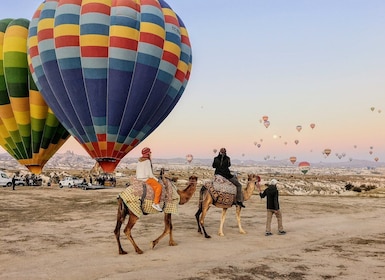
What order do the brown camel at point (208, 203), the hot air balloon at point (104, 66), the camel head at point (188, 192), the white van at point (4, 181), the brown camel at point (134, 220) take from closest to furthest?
the brown camel at point (134, 220) → the camel head at point (188, 192) → the brown camel at point (208, 203) → the hot air balloon at point (104, 66) → the white van at point (4, 181)

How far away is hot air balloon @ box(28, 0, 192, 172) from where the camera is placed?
22.1 m

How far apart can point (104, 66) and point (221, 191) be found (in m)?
12.8

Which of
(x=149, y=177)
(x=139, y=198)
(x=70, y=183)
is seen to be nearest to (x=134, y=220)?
(x=139, y=198)

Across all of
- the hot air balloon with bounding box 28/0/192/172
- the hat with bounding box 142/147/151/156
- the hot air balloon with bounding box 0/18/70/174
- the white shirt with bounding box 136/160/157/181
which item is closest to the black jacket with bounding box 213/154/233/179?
the hat with bounding box 142/147/151/156

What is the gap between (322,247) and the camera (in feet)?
36.5

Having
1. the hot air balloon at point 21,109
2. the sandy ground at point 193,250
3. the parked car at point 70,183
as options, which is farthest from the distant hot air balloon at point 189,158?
the sandy ground at point 193,250

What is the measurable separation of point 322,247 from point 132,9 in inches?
710

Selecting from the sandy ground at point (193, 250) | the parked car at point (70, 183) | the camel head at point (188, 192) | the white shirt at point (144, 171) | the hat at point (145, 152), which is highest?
the hat at point (145, 152)

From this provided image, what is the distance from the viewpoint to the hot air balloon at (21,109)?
26.6 m

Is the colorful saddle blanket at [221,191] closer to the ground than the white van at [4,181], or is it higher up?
higher up

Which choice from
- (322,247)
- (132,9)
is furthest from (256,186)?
(132,9)

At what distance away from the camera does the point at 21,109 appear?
2711 centimetres

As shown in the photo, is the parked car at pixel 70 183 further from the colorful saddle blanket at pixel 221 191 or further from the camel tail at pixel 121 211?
the camel tail at pixel 121 211

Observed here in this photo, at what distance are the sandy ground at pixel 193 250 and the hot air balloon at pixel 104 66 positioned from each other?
707cm
